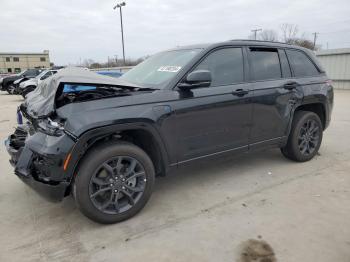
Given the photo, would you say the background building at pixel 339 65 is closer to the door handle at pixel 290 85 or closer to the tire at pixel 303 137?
the tire at pixel 303 137

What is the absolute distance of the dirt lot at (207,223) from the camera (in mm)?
2586

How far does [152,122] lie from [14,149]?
1615mm

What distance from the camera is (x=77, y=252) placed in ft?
8.64

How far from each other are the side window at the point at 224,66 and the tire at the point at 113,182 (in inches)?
52.0

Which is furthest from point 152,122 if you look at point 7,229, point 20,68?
point 20,68

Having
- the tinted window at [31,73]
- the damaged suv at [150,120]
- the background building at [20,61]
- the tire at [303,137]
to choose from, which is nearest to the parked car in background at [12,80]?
the tinted window at [31,73]

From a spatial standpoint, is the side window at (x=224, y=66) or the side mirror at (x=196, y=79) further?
the side window at (x=224, y=66)

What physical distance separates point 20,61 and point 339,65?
288ft

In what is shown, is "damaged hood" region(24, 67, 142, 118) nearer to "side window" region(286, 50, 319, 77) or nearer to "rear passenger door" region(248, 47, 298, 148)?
"rear passenger door" region(248, 47, 298, 148)

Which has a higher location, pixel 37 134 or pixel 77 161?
pixel 37 134

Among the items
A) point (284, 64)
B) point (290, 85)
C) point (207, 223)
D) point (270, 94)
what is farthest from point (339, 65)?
point (207, 223)

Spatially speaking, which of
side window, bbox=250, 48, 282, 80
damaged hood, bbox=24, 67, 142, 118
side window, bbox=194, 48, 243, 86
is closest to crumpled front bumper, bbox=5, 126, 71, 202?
damaged hood, bbox=24, 67, 142, 118

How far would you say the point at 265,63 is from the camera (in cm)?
417

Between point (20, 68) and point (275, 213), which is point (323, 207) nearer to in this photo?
point (275, 213)
